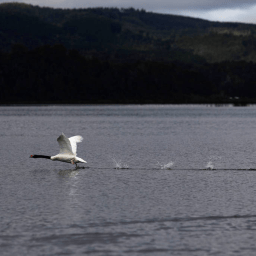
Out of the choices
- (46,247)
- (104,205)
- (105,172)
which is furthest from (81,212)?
(105,172)

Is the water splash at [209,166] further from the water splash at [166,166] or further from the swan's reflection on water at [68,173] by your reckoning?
the swan's reflection on water at [68,173]

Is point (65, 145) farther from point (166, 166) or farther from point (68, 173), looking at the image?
point (166, 166)

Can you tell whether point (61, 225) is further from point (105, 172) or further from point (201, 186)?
point (105, 172)

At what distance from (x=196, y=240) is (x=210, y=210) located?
4.65 metres

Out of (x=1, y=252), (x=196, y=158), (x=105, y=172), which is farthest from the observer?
(x=196, y=158)

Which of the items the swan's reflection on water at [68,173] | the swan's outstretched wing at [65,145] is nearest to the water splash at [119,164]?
the swan's reflection on water at [68,173]

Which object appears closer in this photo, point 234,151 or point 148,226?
point 148,226

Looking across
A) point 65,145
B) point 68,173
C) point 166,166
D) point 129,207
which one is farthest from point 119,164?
point 129,207

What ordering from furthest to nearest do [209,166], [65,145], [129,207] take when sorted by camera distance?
[209,166], [65,145], [129,207]

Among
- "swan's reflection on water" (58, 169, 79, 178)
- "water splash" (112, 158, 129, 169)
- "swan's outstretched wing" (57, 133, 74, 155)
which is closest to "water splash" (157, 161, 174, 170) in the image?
"water splash" (112, 158, 129, 169)

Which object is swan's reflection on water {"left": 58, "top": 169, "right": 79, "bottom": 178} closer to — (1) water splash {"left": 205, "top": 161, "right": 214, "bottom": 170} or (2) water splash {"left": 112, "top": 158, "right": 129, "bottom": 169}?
(2) water splash {"left": 112, "top": 158, "right": 129, "bottom": 169}

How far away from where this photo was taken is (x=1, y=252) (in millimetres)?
17047

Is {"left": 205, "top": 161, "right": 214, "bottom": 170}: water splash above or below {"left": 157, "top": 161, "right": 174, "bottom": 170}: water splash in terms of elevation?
above

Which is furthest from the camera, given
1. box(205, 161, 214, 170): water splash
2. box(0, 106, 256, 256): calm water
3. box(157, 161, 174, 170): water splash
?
box(157, 161, 174, 170): water splash
